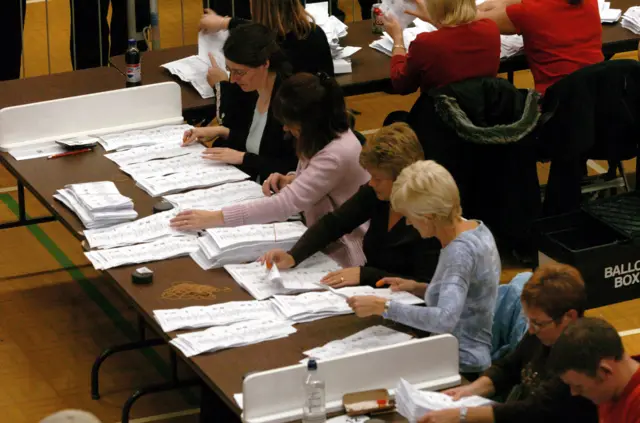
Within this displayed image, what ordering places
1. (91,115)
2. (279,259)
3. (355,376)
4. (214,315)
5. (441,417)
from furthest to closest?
1. (91,115)
2. (279,259)
3. (214,315)
4. (355,376)
5. (441,417)

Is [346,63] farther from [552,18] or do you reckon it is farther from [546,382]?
[546,382]

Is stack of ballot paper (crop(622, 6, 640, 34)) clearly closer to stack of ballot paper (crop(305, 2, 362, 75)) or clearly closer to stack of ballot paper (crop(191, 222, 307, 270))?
stack of ballot paper (crop(305, 2, 362, 75))

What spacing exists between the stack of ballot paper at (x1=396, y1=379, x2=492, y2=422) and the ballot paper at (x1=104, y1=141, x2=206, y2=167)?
2.29 m

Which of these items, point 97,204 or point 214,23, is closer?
point 97,204

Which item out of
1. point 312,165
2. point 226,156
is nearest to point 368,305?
point 312,165

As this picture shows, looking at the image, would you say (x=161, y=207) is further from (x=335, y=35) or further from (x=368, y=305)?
(x=335, y=35)

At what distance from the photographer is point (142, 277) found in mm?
4762

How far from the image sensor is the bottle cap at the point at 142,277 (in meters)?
4.77

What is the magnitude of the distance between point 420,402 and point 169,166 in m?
2.28

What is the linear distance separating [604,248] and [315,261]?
1.65m

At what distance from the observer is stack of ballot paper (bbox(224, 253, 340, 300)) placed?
185 inches

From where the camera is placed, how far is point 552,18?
6652 millimetres

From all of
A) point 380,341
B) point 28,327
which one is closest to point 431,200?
point 380,341

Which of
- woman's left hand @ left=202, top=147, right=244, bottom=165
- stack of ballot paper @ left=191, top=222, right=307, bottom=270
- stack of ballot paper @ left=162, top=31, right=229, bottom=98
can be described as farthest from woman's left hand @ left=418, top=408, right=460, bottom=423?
stack of ballot paper @ left=162, top=31, right=229, bottom=98
